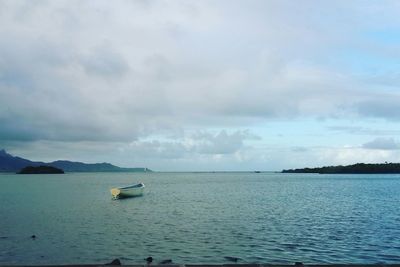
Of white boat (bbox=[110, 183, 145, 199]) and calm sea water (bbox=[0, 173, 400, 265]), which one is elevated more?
white boat (bbox=[110, 183, 145, 199])

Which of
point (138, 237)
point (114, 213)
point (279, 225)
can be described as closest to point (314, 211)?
point (279, 225)

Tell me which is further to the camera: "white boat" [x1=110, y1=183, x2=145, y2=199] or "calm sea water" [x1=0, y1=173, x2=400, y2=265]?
"white boat" [x1=110, y1=183, x2=145, y2=199]

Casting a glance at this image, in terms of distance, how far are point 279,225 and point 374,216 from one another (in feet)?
60.9

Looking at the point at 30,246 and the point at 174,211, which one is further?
the point at 174,211

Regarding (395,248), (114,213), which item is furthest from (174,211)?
(395,248)

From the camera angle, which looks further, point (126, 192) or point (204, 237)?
point (126, 192)

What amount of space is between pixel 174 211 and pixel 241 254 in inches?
1498

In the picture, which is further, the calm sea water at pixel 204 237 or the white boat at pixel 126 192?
the white boat at pixel 126 192

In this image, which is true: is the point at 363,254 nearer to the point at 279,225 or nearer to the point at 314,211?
the point at 279,225

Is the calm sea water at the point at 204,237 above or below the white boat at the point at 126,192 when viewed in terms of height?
below

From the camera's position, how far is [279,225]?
5166 cm

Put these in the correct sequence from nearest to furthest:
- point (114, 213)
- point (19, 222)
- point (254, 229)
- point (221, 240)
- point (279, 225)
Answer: point (221, 240)
point (254, 229)
point (279, 225)
point (19, 222)
point (114, 213)

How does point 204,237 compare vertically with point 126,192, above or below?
below

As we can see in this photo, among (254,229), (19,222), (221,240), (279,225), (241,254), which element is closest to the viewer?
(241,254)
